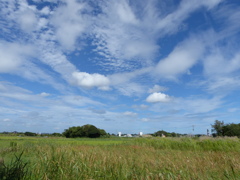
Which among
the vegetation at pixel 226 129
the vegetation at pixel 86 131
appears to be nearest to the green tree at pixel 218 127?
the vegetation at pixel 226 129

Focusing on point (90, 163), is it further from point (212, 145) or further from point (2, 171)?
point (212, 145)

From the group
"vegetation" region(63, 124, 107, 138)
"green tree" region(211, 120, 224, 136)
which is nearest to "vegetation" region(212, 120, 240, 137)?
"green tree" region(211, 120, 224, 136)

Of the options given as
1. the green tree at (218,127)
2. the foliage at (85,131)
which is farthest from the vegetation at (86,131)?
the green tree at (218,127)

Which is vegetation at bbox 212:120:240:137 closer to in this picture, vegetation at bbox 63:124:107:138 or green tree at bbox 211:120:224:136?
green tree at bbox 211:120:224:136

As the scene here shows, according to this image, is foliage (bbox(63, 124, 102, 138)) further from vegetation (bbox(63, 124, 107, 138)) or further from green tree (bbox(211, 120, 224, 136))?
green tree (bbox(211, 120, 224, 136))

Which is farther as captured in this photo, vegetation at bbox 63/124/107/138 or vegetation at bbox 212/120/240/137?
vegetation at bbox 63/124/107/138

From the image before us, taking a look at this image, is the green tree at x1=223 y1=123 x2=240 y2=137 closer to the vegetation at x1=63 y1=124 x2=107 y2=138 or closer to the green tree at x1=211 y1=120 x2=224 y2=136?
the green tree at x1=211 y1=120 x2=224 y2=136

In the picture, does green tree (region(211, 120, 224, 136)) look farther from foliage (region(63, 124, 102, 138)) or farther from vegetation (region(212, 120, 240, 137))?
foliage (region(63, 124, 102, 138))

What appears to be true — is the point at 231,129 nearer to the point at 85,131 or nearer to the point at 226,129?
the point at 226,129

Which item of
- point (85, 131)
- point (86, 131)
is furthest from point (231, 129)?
point (85, 131)

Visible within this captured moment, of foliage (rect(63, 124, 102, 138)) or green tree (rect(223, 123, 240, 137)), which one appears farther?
foliage (rect(63, 124, 102, 138))

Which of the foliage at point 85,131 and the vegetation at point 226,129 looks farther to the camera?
Answer: the foliage at point 85,131

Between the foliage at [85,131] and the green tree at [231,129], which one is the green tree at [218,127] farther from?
the foliage at [85,131]

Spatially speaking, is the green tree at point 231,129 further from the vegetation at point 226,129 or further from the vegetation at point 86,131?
the vegetation at point 86,131
